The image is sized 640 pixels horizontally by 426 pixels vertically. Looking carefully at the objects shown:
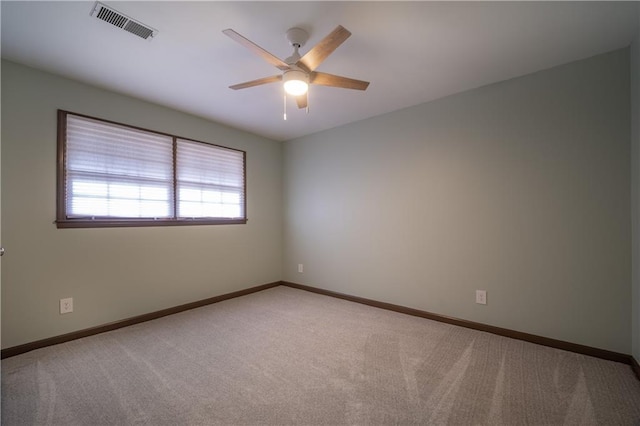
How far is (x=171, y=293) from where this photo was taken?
10.5ft

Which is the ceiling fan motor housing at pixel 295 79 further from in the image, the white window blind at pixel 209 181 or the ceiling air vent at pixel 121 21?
the white window blind at pixel 209 181

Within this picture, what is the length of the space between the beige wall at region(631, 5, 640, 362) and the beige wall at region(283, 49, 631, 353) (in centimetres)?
6

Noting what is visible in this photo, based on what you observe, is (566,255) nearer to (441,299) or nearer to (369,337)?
(441,299)

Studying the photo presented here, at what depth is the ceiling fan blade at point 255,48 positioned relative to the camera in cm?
154

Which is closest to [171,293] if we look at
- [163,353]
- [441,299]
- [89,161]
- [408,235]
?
[163,353]

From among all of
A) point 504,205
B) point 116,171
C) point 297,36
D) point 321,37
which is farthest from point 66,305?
point 504,205

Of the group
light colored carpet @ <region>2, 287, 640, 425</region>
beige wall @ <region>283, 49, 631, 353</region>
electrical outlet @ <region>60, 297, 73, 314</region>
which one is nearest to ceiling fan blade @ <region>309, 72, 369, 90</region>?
beige wall @ <region>283, 49, 631, 353</region>

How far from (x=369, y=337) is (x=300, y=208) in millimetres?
2301

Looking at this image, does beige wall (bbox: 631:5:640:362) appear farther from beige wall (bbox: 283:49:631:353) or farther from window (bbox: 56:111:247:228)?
window (bbox: 56:111:247:228)

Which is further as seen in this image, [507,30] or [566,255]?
[566,255]

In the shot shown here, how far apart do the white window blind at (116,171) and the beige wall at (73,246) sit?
12 centimetres

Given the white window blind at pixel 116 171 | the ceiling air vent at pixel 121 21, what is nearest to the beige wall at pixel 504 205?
the white window blind at pixel 116 171

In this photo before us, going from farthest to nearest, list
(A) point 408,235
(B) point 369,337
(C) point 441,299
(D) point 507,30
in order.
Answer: (A) point 408,235 → (C) point 441,299 → (B) point 369,337 → (D) point 507,30

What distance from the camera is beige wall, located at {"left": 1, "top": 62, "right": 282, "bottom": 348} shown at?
223 cm
